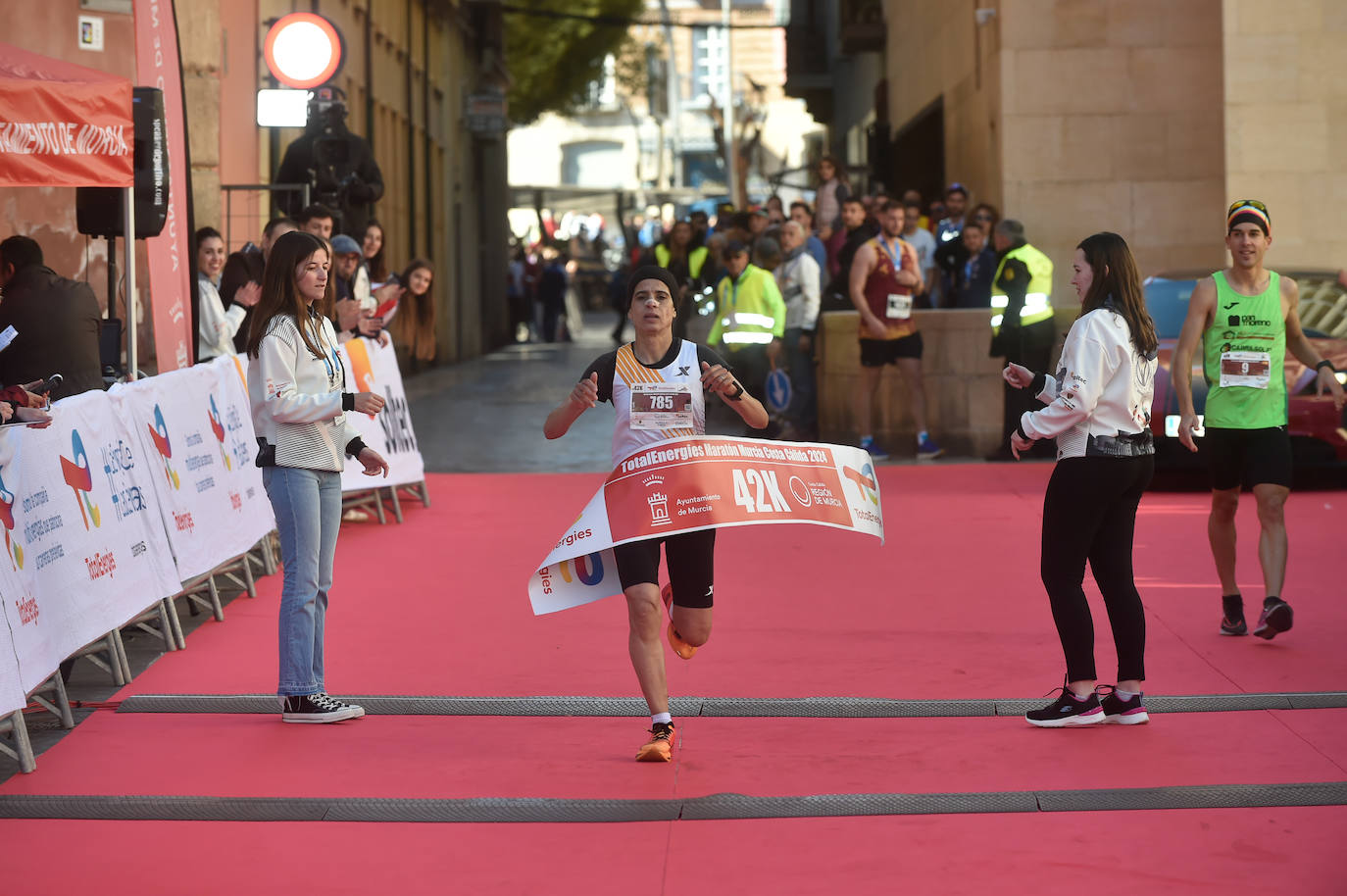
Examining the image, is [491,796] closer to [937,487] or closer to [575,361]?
[937,487]

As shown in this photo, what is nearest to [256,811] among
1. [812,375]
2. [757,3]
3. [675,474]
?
[675,474]

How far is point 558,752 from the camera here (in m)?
7.10

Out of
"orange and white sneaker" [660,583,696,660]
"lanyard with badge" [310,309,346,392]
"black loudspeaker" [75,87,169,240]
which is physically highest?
"black loudspeaker" [75,87,169,240]

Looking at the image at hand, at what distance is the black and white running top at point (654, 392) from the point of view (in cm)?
704

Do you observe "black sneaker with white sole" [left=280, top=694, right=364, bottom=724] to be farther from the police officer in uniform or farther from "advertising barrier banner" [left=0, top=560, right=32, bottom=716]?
the police officer in uniform

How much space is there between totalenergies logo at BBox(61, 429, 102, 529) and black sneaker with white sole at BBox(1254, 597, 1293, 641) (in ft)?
17.7

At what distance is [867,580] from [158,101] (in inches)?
216

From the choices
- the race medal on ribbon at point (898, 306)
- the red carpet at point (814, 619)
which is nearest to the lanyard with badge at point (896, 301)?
the race medal on ribbon at point (898, 306)

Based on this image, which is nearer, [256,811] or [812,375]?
[256,811]

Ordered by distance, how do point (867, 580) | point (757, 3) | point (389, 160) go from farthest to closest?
point (757, 3)
point (389, 160)
point (867, 580)

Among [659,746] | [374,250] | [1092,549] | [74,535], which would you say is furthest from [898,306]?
[659,746]

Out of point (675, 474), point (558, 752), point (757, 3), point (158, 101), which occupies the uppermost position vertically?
point (757, 3)

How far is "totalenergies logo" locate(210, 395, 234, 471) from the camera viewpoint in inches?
416

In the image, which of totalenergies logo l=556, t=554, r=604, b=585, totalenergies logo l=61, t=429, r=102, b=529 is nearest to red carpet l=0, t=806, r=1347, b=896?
totalenergies logo l=556, t=554, r=604, b=585
